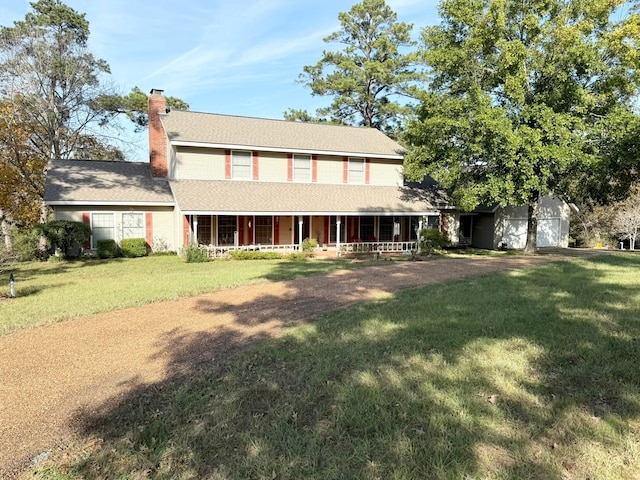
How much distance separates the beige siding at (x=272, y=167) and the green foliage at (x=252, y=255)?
4.91 m

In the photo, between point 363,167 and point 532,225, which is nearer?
point 532,225

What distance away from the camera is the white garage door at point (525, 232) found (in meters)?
26.6

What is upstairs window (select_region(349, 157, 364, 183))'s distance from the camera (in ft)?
80.5

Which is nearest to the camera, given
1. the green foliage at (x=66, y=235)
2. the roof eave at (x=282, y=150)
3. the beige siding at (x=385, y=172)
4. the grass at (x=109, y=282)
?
the grass at (x=109, y=282)

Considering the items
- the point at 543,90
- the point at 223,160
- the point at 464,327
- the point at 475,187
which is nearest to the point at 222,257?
the point at 223,160

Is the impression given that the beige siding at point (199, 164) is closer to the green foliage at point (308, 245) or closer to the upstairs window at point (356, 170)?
the green foliage at point (308, 245)

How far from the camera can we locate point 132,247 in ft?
65.1

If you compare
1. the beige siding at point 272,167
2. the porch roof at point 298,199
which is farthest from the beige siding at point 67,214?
the beige siding at point 272,167

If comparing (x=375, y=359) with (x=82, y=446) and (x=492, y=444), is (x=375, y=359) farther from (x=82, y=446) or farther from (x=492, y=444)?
(x=82, y=446)

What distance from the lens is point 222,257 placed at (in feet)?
63.2

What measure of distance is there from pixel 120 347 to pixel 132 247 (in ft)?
46.6

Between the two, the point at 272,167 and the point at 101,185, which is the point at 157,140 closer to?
the point at 101,185

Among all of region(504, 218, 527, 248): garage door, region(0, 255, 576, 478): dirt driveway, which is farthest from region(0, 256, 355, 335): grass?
region(504, 218, 527, 248): garage door

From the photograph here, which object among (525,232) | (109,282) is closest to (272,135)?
(109,282)
